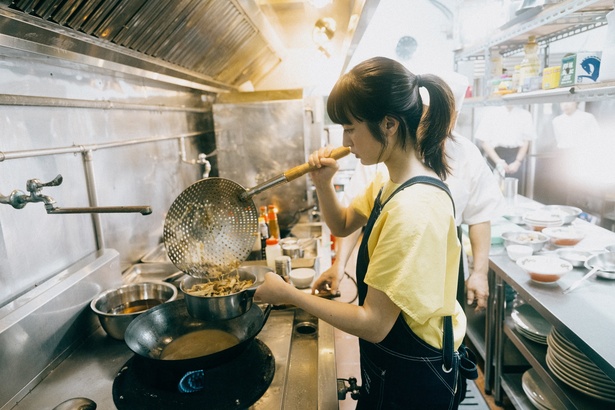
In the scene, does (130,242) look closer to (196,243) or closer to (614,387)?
(196,243)

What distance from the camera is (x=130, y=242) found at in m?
2.28

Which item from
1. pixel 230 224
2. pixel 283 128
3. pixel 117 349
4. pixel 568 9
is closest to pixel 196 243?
pixel 230 224

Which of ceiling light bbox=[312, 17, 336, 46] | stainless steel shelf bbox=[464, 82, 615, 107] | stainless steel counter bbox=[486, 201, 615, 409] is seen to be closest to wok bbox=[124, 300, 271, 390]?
stainless steel counter bbox=[486, 201, 615, 409]

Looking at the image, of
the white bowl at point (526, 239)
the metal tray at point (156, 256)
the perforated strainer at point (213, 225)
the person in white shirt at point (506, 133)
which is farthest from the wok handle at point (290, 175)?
the person in white shirt at point (506, 133)

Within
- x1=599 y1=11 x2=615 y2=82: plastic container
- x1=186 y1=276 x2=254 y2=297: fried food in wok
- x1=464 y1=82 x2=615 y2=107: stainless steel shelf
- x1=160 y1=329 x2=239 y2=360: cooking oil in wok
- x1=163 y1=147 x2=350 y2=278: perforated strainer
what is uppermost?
x1=599 y1=11 x2=615 y2=82: plastic container

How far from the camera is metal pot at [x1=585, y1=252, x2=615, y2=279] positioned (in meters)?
2.01

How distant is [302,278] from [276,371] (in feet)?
2.42

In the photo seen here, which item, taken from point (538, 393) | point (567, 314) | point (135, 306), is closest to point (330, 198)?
point (135, 306)

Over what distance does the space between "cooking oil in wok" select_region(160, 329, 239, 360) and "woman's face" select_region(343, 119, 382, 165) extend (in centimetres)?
77

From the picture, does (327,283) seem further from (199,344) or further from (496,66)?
(496,66)

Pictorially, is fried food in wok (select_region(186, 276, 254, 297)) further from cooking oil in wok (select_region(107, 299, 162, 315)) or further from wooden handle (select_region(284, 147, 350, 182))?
wooden handle (select_region(284, 147, 350, 182))

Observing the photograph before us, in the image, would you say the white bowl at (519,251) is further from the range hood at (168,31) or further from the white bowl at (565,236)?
the range hood at (168,31)

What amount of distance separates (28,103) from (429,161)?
1447mm

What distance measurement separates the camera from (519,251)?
93.8 inches
